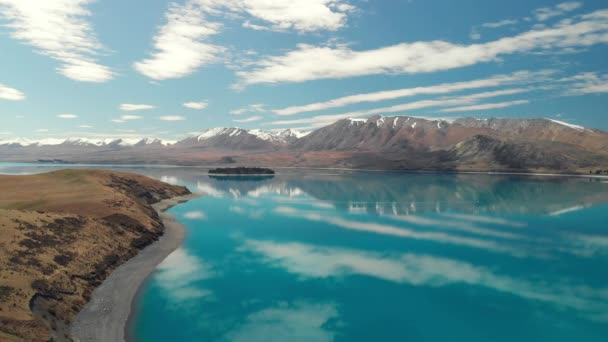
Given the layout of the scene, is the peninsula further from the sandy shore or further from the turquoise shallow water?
the turquoise shallow water

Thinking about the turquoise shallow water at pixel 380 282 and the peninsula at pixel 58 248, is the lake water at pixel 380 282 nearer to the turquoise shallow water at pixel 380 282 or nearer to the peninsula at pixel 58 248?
the turquoise shallow water at pixel 380 282

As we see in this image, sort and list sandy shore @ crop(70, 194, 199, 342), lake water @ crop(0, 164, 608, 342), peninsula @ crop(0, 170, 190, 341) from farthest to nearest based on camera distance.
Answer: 1. lake water @ crop(0, 164, 608, 342)
2. sandy shore @ crop(70, 194, 199, 342)
3. peninsula @ crop(0, 170, 190, 341)

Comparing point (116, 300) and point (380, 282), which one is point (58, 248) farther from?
point (380, 282)

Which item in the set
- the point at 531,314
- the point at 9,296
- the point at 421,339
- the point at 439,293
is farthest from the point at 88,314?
the point at 531,314

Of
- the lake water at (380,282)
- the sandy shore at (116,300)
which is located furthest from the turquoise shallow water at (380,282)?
the sandy shore at (116,300)

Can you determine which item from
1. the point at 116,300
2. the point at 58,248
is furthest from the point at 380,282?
the point at 58,248

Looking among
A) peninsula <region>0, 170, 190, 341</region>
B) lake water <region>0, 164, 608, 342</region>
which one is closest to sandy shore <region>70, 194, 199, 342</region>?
peninsula <region>0, 170, 190, 341</region>

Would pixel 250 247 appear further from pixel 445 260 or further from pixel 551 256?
pixel 551 256
